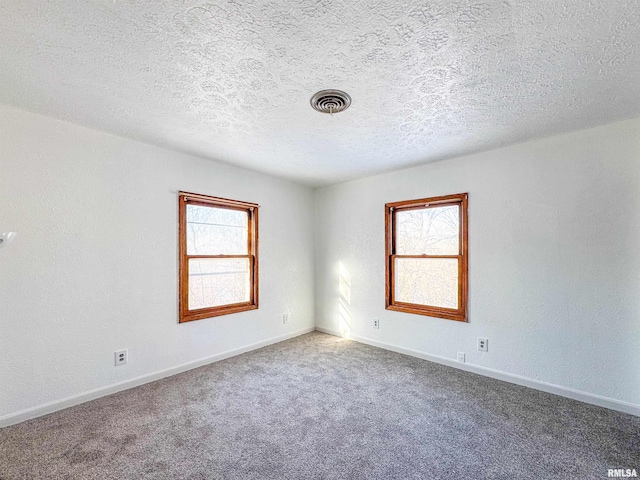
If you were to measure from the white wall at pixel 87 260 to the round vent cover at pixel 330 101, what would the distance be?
1784 millimetres

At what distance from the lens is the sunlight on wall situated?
4230 millimetres

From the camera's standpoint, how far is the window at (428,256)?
325 cm

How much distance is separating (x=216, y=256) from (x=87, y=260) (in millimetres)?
1209

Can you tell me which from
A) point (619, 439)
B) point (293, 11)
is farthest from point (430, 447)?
point (293, 11)

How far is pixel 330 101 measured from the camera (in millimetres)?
2018

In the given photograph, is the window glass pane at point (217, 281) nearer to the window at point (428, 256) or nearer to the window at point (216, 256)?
the window at point (216, 256)

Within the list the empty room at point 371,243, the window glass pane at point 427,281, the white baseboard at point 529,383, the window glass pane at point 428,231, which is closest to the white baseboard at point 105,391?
the empty room at point 371,243

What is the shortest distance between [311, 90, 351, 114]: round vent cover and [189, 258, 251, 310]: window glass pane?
213 cm

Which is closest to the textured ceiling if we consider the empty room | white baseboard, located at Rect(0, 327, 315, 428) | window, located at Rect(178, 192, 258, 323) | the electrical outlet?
the empty room

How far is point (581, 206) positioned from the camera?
2529mm

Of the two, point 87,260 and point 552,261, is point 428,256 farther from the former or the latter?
point 87,260

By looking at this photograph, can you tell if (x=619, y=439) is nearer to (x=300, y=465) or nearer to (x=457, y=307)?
(x=457, y=307)

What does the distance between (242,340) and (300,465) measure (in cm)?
211

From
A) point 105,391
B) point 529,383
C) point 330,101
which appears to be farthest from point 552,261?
point 105,391
